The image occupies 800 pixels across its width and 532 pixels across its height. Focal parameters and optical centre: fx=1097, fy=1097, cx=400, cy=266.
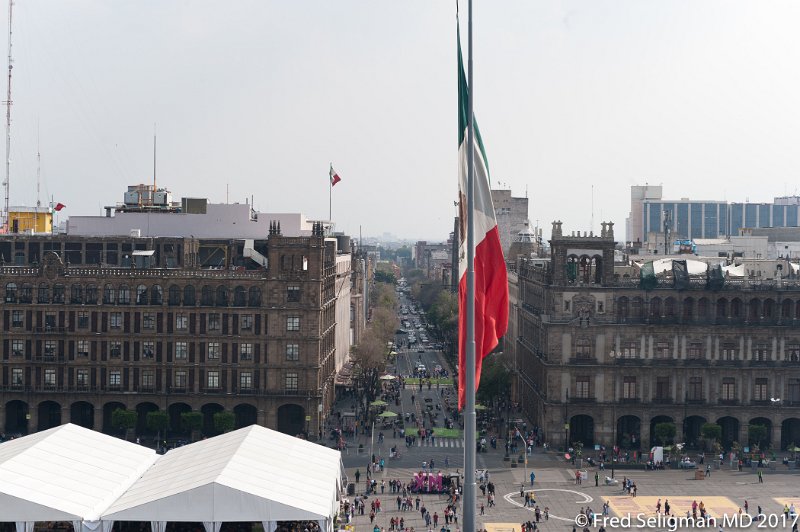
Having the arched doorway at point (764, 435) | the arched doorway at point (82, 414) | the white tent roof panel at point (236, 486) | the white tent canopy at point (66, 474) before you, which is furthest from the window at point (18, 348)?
the arched doorway at point (764, 435)

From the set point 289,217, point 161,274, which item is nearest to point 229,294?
point 161,274

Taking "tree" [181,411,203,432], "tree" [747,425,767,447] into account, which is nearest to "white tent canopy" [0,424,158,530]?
"tree" [181,411,203,432]

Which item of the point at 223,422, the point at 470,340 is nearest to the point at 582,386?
the point at 223,422

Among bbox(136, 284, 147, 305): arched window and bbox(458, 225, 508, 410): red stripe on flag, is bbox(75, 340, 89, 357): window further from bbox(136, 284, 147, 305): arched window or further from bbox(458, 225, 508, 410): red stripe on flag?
bbox(458, 225, 508, 410): red stripe on flag

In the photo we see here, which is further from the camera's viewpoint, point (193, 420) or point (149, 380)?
point (149, 380)

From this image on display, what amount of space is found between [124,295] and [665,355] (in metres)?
56.9

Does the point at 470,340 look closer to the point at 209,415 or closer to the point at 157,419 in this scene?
the point at 157,419

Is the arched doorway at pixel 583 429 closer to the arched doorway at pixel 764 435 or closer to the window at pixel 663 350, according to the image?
the window at pixel 663 350

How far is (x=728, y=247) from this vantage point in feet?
573

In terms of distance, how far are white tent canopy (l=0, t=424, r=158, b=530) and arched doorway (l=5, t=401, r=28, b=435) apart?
38.9m

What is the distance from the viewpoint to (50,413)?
117688mm

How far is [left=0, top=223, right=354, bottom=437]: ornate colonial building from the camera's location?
115m

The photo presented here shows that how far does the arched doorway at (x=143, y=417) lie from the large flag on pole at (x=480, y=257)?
293 ft

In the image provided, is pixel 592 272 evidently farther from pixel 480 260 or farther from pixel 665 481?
pixel 480 260
